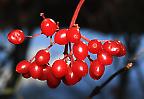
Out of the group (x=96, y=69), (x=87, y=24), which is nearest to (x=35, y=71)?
(x=96, y=69)

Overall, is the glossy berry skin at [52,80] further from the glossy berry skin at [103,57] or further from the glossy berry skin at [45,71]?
the glossy berry skin at [103,57]

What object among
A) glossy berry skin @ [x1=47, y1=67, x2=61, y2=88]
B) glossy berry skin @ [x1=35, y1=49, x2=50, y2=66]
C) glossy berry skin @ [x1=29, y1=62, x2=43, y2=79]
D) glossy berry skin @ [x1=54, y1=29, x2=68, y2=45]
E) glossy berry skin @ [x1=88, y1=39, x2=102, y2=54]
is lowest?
glossy berry skin @ [x1=47, y1=67, x2=61, y2=88]

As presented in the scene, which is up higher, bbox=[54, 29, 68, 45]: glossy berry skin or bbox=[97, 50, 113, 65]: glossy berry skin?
bbox=[54, 29, 68, 45]: glossy berry skin

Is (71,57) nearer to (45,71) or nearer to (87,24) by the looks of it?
(45,71)

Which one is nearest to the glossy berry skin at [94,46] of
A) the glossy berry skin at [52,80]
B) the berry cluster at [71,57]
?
the berry cluster at [71,57]

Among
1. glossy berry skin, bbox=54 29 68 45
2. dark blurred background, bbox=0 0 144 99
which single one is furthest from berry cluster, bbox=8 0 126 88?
dark blurred background, bbox=0 0 144 99

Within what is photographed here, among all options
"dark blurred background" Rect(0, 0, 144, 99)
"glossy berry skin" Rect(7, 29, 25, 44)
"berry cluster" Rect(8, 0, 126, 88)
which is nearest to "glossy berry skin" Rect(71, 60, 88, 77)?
"berry cluster" Rect(8, 0, 126, 88)

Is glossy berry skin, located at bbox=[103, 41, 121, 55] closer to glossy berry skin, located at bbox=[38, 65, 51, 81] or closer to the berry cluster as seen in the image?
the berry cluster

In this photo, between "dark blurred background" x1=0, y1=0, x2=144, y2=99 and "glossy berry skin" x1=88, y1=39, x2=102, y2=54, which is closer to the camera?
"glossy berry skin" x1=88, y1=39, x2=102, y2=54
